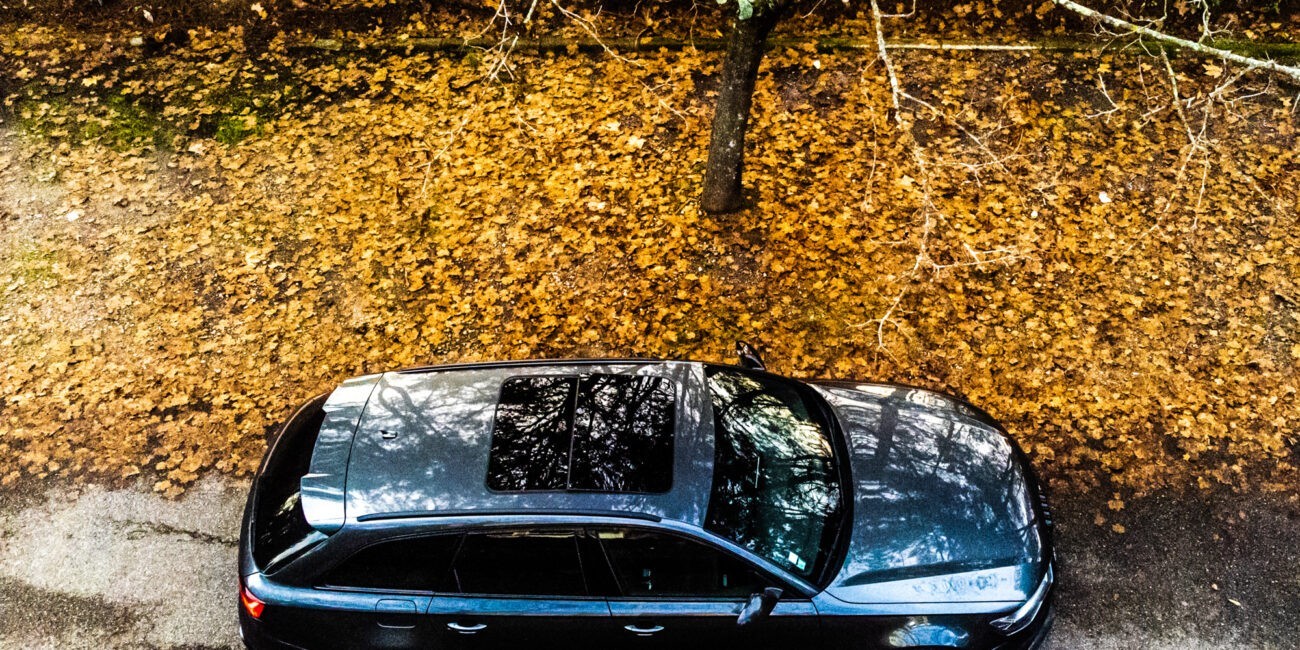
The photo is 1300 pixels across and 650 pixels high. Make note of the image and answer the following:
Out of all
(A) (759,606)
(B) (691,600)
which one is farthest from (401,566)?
(A) (759,606)

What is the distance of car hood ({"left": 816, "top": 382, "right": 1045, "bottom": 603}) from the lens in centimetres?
429

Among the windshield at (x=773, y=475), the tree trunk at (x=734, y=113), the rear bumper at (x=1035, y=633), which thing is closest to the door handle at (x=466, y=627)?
the windshield at (x=773, y=475)

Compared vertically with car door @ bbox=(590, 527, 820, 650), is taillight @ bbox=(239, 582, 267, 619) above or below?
below

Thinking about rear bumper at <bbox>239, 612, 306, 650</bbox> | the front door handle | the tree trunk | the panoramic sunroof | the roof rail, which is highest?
the tree trunk

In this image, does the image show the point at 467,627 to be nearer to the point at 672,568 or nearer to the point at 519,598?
the point at 519,598

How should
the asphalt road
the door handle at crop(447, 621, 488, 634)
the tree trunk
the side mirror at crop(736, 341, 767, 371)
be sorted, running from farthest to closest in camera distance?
the tree trunk < the side mirror at crop(736, 341, 767, 371) < the asphalt road < the door handle at crop(447, 621, 488, 634)

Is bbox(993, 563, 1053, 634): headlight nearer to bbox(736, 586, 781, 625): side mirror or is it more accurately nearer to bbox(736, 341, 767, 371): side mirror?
bbox(736, 586, 781, 625): side mirror

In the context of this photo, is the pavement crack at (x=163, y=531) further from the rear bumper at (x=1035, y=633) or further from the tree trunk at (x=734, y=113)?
the rear bumper at (x=1035, y=633)

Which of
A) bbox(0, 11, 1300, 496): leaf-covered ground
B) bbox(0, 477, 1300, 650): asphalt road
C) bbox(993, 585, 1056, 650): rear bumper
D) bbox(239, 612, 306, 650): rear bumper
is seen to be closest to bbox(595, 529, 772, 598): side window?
bbox(993, 585, 1056, 650): rear bumper

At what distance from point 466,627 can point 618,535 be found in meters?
1.03

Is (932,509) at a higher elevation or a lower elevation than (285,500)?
higher

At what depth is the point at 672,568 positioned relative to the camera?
4.17 m

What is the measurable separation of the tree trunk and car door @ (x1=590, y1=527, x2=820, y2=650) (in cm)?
380

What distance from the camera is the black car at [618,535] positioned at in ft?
13.6
